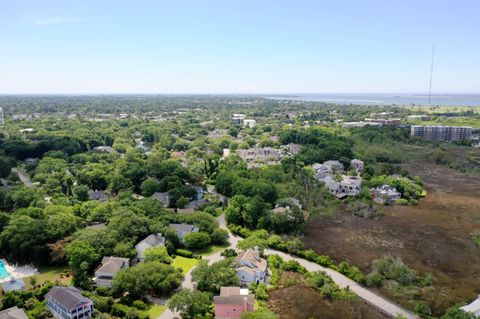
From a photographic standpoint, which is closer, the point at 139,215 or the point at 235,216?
the point at 139,215

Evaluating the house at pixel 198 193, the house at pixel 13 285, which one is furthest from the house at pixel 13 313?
the house at pixel 198 193

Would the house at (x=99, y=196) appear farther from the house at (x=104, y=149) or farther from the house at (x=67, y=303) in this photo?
the house at (x=104, y=149)

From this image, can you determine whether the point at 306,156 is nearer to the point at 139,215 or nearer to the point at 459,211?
the point at 459,211

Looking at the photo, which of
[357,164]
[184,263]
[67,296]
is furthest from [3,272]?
[357,164]

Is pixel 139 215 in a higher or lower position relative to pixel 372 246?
higher

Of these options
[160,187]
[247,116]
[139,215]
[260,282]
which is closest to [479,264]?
[260,282]

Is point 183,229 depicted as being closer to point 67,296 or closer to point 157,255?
point 157,255
